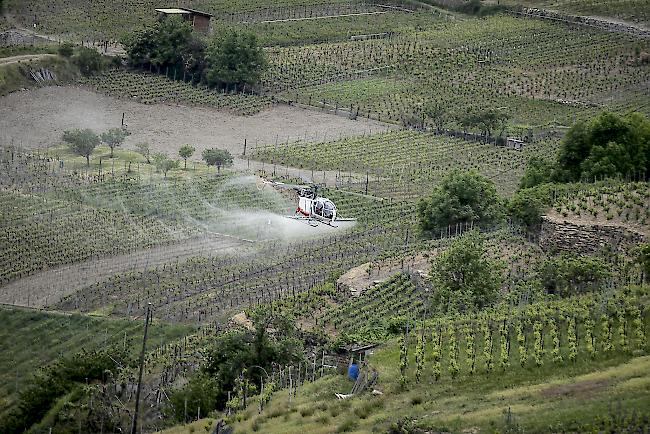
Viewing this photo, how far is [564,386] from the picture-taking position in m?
34.9

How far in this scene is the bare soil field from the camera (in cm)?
8050

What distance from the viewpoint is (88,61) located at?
92438mm

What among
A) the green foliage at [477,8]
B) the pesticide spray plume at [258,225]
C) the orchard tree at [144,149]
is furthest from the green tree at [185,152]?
the green foliage at [477,8]

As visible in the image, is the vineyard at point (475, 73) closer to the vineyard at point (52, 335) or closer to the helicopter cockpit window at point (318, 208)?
the helicopter cockpit window at point (318, 208)

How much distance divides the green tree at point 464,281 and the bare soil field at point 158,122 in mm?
35259

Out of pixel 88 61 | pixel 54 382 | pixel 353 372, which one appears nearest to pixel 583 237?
pixel 353 372

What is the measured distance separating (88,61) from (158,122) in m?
10.6

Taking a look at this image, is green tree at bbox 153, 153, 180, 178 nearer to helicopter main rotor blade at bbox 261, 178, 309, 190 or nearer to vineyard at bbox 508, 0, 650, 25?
helicopter main rotor blade at bbox 261, 178, 309, 190

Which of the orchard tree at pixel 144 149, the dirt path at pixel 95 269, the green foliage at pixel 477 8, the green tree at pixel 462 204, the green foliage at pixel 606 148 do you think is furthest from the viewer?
the green foliage at pixel 477 8

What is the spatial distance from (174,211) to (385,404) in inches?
1287

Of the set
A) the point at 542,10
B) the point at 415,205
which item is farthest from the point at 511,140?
the point at 542,10

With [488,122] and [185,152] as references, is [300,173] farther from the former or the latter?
[488,122]

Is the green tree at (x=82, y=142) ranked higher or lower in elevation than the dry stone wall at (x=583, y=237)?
lower

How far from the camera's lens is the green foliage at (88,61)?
92.2 m
